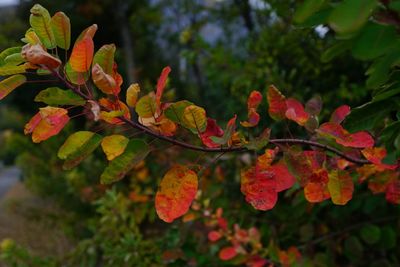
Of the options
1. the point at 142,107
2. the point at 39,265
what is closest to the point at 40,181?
the point at 39,265

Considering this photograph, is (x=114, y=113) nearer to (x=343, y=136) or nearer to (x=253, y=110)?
(x=253, y=110)

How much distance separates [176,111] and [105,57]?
0.15 meters

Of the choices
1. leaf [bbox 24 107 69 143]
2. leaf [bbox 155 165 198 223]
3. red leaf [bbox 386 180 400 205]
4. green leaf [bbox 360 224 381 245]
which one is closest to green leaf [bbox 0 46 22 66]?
leaf [bbox 24 107 69 143]

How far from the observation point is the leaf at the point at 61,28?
0.74 m

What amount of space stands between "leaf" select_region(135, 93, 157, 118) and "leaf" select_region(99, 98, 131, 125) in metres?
0.02

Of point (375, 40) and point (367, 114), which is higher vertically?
point (375, 40)

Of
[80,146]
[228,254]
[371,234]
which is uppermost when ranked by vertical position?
[80,146]

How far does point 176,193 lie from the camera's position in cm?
78

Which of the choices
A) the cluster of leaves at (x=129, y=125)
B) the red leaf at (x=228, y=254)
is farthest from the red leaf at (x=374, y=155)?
the red leaf at (x=228, y=254)

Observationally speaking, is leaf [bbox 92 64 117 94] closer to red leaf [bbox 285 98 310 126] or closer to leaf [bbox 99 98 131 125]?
leaf [bbox 99 98 131 125]

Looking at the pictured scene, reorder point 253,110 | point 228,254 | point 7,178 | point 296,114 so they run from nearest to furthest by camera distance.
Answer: point 253,110
point 296,114
point 228,254
point 7,178

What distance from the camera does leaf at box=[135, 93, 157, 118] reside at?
0.77 meters

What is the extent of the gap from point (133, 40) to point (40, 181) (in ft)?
7.20

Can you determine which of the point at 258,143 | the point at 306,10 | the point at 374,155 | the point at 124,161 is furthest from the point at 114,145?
the point at 374,155
